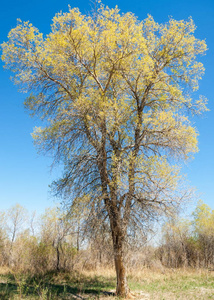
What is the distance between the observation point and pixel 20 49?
10328 millimetres

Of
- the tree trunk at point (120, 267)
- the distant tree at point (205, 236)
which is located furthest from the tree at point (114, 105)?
the distant tree at point (205, 236)

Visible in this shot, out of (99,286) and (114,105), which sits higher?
(114,105)

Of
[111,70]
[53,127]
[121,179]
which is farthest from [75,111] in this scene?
[121,179]

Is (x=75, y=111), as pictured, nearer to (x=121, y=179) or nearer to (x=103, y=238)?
(x=121, y=179)

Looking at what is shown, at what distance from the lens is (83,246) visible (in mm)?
12812

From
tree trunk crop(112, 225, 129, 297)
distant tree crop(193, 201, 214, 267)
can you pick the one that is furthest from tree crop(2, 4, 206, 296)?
distant tree crop(193, 201, 214, 267)

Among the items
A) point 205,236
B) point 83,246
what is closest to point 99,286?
point 83,246

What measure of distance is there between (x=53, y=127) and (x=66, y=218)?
377cm

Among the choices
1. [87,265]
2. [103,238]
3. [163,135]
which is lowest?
[87,265]

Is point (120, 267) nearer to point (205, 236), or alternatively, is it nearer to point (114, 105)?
point (114, 105)

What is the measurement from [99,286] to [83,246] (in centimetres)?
224

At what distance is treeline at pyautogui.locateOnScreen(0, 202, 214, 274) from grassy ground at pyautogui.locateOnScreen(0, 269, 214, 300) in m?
1.45

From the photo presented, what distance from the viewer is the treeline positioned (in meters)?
9.77

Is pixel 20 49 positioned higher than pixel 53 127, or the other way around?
pixel 20 49
